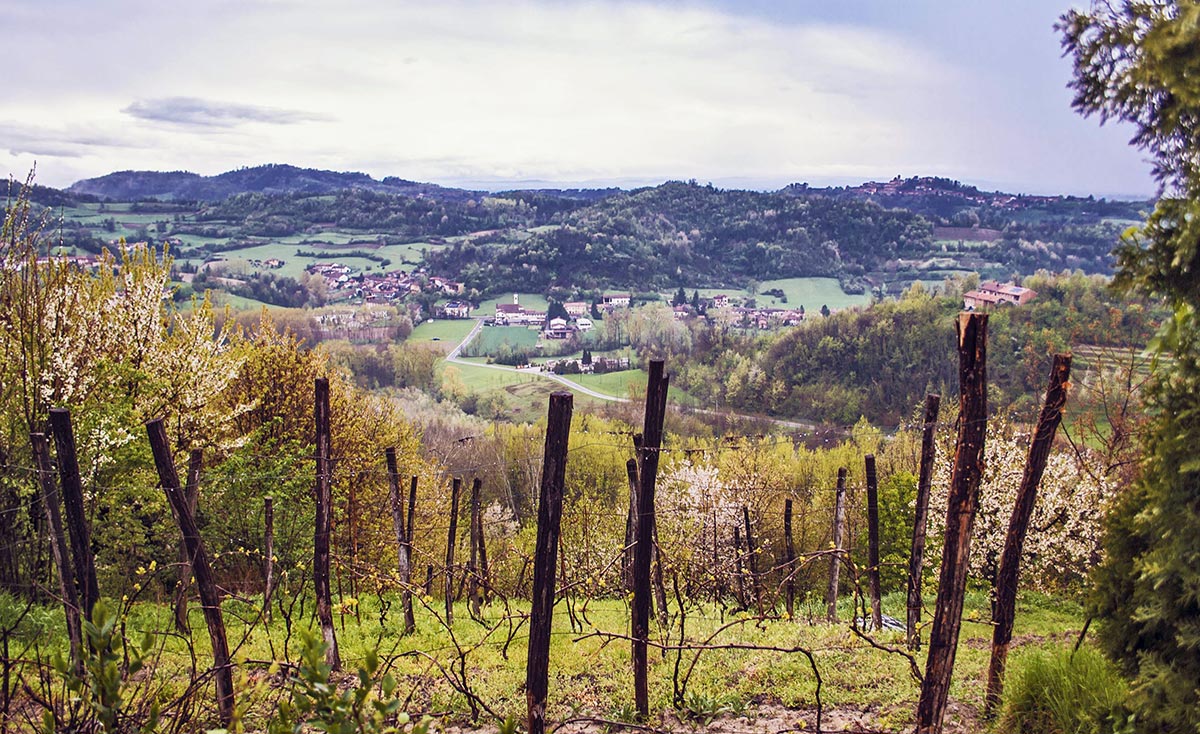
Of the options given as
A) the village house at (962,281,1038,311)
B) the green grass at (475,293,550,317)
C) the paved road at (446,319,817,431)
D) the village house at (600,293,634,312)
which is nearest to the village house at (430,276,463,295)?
the green grass at (475,293,550,317)

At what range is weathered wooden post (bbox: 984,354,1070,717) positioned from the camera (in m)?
5.37

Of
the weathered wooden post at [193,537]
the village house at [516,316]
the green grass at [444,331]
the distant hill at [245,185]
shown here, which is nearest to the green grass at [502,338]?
the village house at [516,316]

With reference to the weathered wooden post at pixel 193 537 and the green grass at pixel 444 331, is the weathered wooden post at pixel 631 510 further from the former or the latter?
the green grass at pixel 444 331

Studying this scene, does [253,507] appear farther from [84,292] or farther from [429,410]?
[429,410]

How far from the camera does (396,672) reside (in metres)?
Result: 8.20

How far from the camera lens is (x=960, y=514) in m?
4.53

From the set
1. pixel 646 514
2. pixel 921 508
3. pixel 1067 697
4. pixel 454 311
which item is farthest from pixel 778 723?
pixel 454 311

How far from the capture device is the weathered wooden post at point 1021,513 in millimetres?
5375

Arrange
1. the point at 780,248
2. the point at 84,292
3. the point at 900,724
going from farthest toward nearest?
the point at 780,248 < the point at 84,292 < the point at 900,724

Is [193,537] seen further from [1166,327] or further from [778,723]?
[1166,327]

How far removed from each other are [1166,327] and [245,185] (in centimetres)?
19507

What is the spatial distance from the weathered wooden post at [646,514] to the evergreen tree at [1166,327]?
10.1ft

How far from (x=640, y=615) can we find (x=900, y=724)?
2.27 m

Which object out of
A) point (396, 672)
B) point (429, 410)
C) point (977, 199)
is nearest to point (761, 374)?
point (429, 410)
